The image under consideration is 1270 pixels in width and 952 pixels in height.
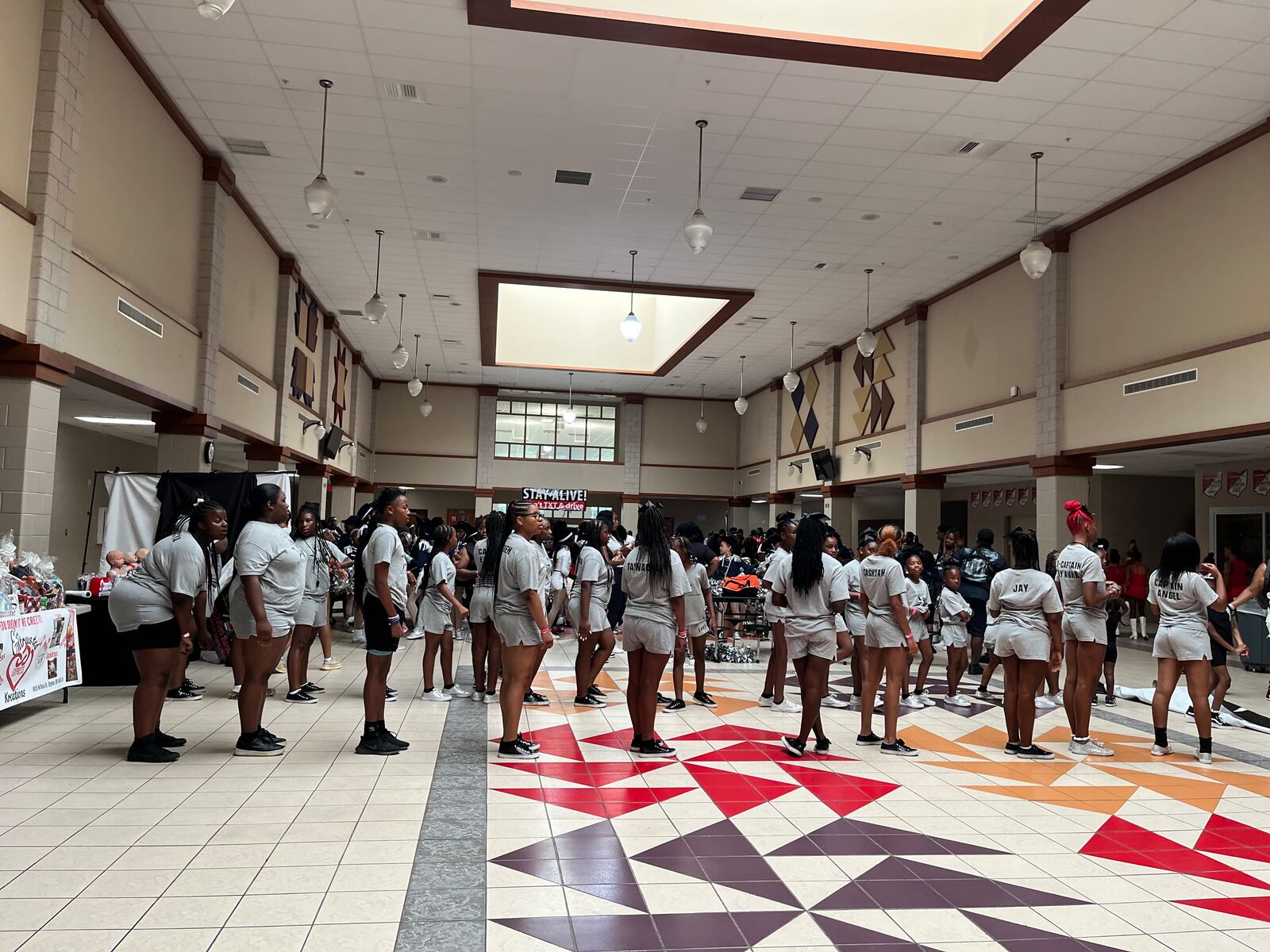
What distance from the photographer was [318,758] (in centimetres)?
505

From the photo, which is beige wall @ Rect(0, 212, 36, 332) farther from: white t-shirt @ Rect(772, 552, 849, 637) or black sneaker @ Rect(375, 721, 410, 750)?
white t-shirt @ Rect(772, 552, 849, 637)

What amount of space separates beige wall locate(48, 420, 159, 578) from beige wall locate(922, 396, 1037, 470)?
452 inches

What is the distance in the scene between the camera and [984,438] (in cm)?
1268

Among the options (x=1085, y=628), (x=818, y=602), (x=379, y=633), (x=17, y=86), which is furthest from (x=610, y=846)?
(x=17, y=86)

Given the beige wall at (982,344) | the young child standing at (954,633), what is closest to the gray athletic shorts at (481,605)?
the young child standing at (954,633)

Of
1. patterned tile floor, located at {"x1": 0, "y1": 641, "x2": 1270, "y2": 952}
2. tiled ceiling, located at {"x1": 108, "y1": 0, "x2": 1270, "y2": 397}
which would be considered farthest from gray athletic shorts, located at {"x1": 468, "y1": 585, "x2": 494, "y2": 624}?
tiled ceiling, located at {"x1": 108, "y1": 0, "x2": 1270, "y2": 397}

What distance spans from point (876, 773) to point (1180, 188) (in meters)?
7.68

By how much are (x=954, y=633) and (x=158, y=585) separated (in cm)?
612

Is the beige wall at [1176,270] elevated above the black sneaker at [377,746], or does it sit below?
above

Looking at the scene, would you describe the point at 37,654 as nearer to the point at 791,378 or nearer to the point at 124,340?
the point at 124,340

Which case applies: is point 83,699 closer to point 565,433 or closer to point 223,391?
point 223,391

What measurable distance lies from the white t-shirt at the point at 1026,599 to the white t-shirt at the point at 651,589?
212cm

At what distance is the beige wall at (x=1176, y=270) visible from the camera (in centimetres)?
839

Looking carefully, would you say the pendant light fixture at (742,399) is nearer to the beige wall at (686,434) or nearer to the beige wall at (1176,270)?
the beige wall at (686,434)
